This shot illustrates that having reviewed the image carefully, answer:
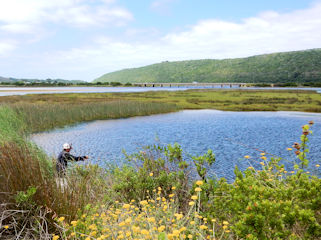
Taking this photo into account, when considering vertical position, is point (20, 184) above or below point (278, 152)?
above

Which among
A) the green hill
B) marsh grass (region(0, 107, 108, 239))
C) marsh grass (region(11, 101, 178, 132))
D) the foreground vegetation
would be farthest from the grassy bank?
the green hill

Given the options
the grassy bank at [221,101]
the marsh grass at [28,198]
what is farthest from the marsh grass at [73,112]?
the marsh grass at [28,198]

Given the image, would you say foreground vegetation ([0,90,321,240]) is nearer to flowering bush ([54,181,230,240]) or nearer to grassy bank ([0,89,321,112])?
flowering bush ([54,181,230,240])

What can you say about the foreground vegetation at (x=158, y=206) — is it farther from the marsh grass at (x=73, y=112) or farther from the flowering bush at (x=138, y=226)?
the marsh grass at (x=73, y=112)

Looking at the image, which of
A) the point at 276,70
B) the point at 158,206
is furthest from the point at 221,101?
the point at 276,70

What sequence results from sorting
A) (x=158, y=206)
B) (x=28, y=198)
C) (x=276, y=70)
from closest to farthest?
(x=28, y=198), (x=158, y=206), (x=276, y=70)

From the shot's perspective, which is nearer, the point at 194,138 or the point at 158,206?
the point at 158,206

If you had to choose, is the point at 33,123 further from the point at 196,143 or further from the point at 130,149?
the point at 196,143

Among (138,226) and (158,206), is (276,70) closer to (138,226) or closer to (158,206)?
(158,206)

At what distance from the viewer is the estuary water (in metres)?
12.8

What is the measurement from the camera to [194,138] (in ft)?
56.8

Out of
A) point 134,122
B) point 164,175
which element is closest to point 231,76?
point 134,122

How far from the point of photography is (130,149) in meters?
14.4

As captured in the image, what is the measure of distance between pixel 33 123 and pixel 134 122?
8044 millimetres
